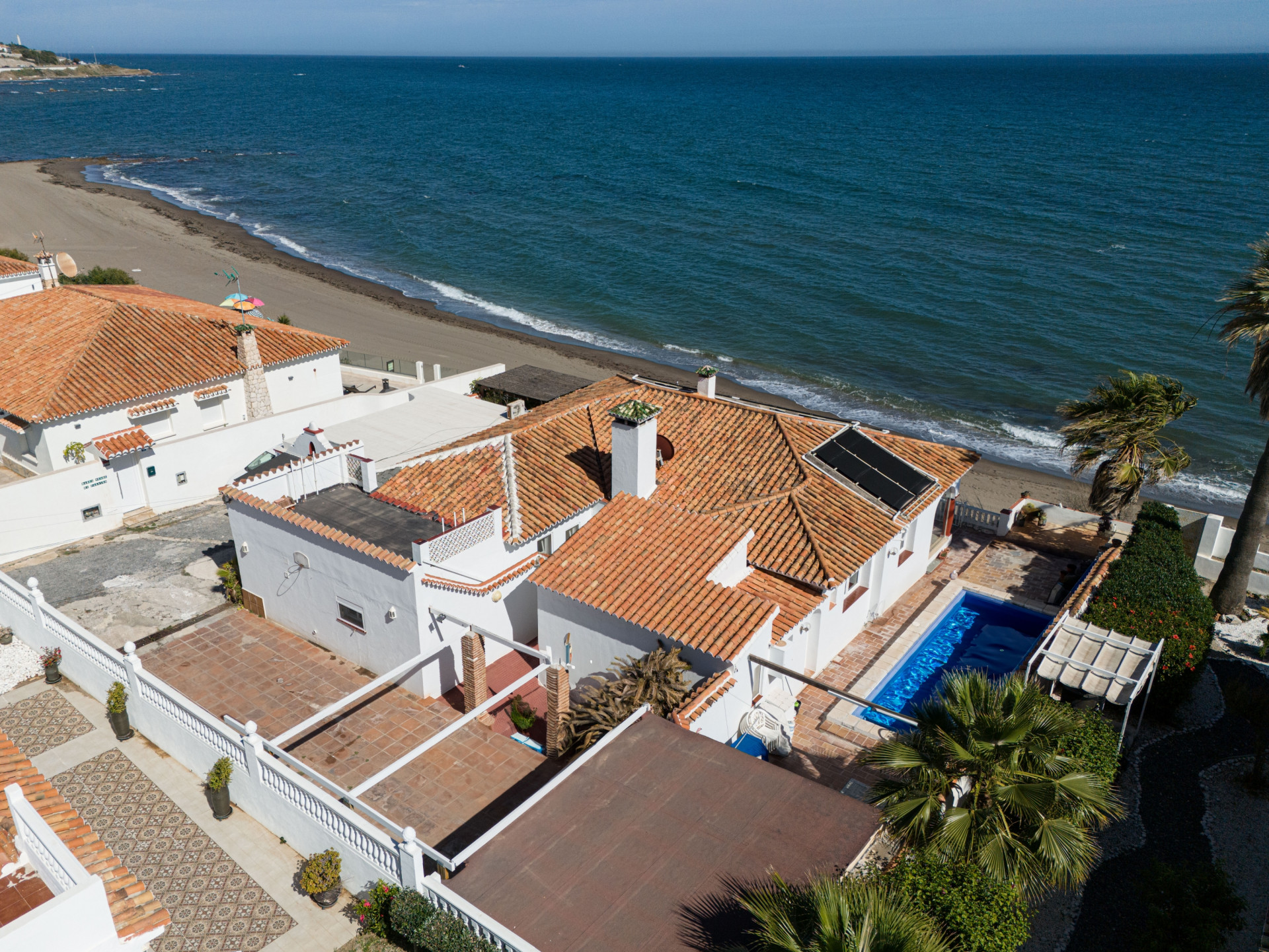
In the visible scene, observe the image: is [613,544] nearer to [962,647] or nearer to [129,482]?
[962,647]

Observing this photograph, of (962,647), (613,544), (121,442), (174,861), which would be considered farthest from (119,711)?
(962,647)

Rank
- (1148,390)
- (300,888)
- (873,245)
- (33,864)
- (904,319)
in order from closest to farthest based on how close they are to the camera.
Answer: (33,864), (300,888), (1148,390), (904,319), (873,245)

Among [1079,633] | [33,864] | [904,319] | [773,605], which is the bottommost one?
[904,319]

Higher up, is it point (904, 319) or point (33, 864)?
point (33, 864)

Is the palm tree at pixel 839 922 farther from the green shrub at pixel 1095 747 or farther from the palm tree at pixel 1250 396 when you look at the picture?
the palm tree at pixel 1250 396

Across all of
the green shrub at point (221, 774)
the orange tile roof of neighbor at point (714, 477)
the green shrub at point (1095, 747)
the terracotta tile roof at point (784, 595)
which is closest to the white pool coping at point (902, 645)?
the terracotta tile roof at point (784, 595)

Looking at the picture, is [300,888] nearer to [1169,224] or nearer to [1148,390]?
[1148,390]

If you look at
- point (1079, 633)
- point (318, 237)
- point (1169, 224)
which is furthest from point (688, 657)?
point (1169, 224)
